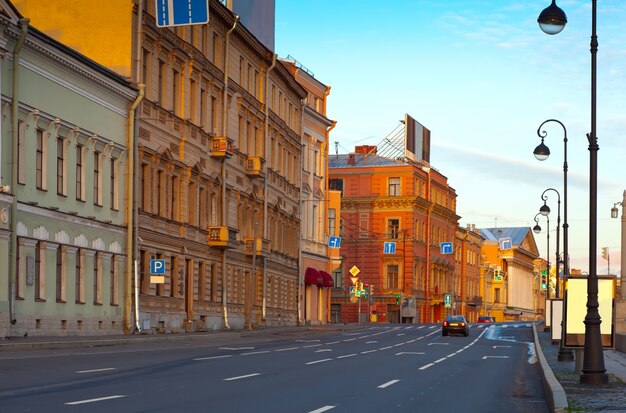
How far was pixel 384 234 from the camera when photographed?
392 ft

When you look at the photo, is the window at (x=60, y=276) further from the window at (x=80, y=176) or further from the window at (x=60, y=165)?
the window at (x=80, y=176)

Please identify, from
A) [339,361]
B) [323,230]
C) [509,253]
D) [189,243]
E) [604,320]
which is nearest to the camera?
[604,320]

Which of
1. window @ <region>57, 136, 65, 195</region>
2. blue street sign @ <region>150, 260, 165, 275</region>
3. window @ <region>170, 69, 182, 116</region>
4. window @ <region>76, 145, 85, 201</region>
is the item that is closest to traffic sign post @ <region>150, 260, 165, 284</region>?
blue street sign @ <region>150, 260, 165, 275</region>

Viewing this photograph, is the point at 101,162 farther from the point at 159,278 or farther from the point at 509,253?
the point at 509,253

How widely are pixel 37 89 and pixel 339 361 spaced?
14.1 metres

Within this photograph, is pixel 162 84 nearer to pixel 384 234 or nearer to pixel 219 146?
pixel 219 146

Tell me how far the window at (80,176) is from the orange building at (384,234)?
246 feet

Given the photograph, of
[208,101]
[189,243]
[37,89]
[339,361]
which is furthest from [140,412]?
[208,101]

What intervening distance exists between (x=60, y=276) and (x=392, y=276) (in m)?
81.5

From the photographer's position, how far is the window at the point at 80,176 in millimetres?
41562

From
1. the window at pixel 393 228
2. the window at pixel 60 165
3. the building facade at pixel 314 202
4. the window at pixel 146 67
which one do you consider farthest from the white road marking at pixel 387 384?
the window at pixel 393 228

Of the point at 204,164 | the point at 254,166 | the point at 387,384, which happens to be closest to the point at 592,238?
the point at 387,384

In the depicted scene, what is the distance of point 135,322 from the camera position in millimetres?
45344

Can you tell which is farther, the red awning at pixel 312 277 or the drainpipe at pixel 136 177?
the red awning at pixel 312 277
